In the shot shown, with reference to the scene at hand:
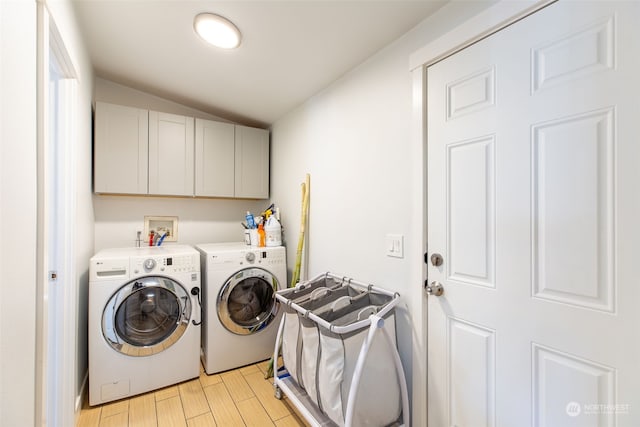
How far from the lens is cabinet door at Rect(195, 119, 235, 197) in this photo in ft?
8.30

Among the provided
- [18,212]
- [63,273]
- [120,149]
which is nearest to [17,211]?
[18,212]

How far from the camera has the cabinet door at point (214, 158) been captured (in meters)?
2.53

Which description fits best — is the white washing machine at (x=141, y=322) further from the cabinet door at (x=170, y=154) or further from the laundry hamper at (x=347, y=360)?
the laundry hamper at (x=347, y=360)

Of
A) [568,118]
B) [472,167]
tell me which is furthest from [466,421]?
[568,118]

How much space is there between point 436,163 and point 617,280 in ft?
2.41

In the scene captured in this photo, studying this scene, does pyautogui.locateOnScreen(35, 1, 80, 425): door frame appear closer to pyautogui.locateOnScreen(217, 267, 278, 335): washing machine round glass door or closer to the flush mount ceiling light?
the flush mount ceiling light

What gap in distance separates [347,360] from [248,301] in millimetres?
1259

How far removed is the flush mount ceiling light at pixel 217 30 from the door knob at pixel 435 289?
1730mm

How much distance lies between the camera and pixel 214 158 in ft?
8.50

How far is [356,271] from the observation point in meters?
1.77

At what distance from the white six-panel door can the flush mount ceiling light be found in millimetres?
1131

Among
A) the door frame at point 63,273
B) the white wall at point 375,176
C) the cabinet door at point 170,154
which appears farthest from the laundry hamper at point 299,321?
the cabinet door at point 170,154

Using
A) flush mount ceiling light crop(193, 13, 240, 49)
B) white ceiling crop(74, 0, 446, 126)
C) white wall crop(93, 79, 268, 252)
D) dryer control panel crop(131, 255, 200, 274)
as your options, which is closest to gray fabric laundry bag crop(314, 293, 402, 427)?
dryer control panel crop(131, 255, 200, 274)

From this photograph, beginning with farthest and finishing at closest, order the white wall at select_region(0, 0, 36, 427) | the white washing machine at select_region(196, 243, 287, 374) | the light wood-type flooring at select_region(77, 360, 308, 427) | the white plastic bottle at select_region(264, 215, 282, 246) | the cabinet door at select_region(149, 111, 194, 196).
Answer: the white plastic bottle at select_region(264, 215, 282, 246), the cabinet door at select_region(149, 111, 194, 196), the white washing machine at select_region(196, 243, 287, 374), the light wood-type flooring at select_region(77, 360, 308, 427), the white wall at select_region(0, 0, 36, 427)
